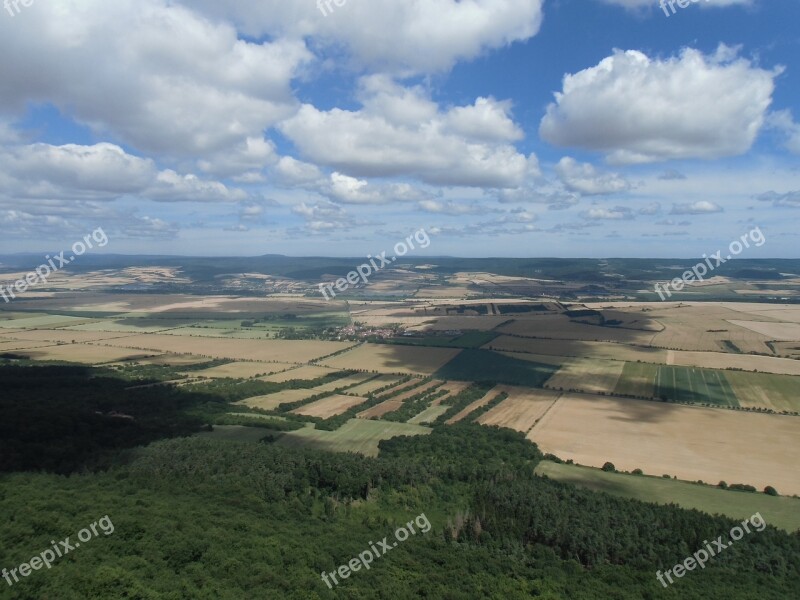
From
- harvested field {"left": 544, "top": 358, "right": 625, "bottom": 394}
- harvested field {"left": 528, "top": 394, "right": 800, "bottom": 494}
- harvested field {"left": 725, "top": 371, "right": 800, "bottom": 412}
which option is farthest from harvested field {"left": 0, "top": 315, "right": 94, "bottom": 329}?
harvested field {"left": 725, "top": 371, "right": 800, "bottom": 412}

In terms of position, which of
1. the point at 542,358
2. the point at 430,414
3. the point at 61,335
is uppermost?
the point at 542,358

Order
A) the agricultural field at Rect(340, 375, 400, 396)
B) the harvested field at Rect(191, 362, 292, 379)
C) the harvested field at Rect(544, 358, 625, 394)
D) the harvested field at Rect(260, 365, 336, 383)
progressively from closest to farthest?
the agricultural field at Rect(340, 375, 400, 396), the harvested field at Rect(544, 358, 625, 394), the harvested field at Rect(260, 365, 336, 383), the harvested field at Rect(191, 362, 292, 379)

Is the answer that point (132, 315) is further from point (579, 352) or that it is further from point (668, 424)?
point (668, 424)

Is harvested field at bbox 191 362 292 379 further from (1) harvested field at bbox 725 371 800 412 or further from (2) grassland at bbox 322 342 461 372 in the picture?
(1) harvested field at bbox 725 371 800 412

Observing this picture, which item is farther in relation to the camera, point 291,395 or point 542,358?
point 542,358

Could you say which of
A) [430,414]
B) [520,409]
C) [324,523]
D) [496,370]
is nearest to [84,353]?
[430,414]

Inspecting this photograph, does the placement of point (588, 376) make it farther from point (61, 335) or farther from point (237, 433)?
point (61, 335)

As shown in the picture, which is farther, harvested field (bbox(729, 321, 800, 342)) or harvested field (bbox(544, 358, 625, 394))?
harvested field (bbox(729, 321, 800, 342))
